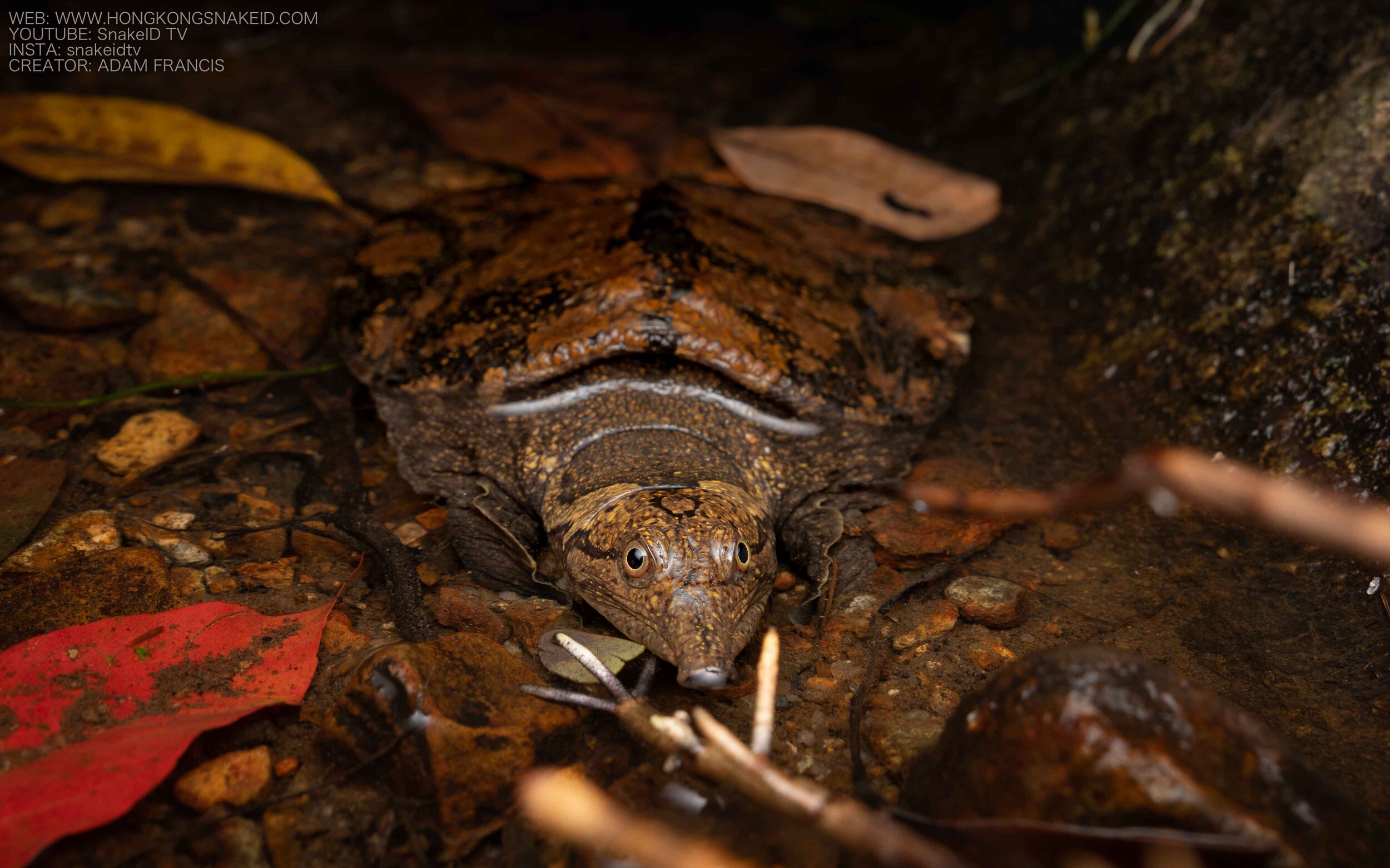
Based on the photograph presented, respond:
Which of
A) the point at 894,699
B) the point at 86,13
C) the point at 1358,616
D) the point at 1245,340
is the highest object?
the point at 86,13

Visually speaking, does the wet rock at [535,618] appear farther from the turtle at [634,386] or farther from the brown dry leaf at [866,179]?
the brown dry leaf at [866,179]

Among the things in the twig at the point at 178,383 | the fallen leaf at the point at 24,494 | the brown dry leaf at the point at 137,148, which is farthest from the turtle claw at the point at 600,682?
the brown dry leaf at the point at 137,148

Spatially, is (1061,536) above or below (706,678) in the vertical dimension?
above

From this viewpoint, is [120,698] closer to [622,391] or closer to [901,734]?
[622,391]

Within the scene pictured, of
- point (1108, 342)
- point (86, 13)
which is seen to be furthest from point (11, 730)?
point (86, 13)

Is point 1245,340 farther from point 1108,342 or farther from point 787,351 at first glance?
point 787,351

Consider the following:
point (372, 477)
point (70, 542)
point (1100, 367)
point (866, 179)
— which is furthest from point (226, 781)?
point (866, 179)
